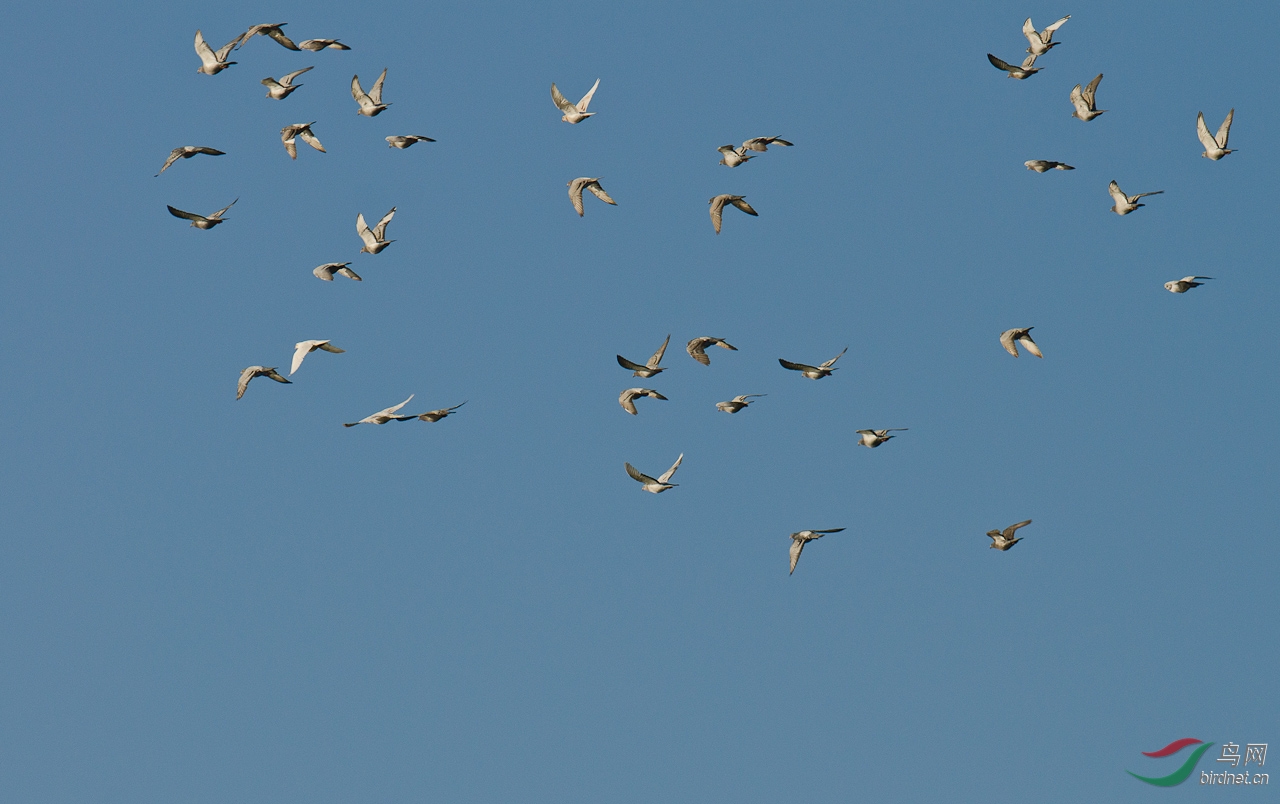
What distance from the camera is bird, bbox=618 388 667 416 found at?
285ft

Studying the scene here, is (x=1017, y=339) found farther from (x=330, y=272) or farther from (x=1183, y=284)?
(x=330, y=272)

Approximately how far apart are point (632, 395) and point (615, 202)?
9043mm

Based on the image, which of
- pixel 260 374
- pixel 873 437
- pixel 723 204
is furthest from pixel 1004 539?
pixel 260 374

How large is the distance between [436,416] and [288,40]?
16.7m

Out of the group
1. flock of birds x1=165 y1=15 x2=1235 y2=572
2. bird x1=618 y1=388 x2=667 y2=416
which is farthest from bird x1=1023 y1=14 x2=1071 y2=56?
bird x1=618 y1=388 x2=667 y2=416

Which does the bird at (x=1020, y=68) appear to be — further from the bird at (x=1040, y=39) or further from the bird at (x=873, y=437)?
the bird at (x=873, y=437)

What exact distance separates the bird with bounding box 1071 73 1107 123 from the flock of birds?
0.14ft

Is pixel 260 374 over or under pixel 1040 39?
under

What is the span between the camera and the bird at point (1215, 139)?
8912 centimetres

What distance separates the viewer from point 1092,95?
90.6m

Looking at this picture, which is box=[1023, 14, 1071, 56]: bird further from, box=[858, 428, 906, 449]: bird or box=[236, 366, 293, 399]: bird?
box=[236, 366, 293, 399]: bird

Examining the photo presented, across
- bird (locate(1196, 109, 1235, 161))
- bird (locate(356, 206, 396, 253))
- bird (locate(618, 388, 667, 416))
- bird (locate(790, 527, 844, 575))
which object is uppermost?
bird (locate(1196, 109, 1235, 161))

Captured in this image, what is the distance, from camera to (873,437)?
86438 mm

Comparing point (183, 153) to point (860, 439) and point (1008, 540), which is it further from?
point (1008, 540)
